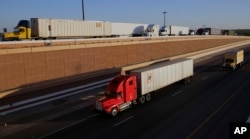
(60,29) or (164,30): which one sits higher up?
(164,30)

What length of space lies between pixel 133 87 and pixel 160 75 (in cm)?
484

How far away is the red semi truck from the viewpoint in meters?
22.1

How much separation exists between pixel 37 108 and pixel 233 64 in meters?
32.1

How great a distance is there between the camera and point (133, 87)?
23.9 m

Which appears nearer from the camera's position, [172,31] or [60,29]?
[60,29]

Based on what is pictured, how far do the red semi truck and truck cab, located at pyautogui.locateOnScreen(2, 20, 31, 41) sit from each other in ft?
56.8

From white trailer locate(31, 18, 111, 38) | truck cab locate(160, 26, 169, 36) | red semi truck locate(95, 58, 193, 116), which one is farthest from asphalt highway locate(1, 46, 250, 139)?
truck cab locate(160, 26, 169, 36)

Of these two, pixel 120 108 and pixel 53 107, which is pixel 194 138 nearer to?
pixel 120 108

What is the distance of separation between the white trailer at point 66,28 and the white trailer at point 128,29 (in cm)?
603

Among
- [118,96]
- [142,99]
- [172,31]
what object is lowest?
[142,99]

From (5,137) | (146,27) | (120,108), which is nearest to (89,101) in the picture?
(120,108)

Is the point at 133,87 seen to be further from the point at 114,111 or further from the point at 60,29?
the point at 60,29

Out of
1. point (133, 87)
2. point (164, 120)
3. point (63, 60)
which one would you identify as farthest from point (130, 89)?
point (63, 60)

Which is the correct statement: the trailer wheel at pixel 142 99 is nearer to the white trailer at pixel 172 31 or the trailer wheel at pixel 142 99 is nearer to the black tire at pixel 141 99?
the black tire at pixel 141 99
